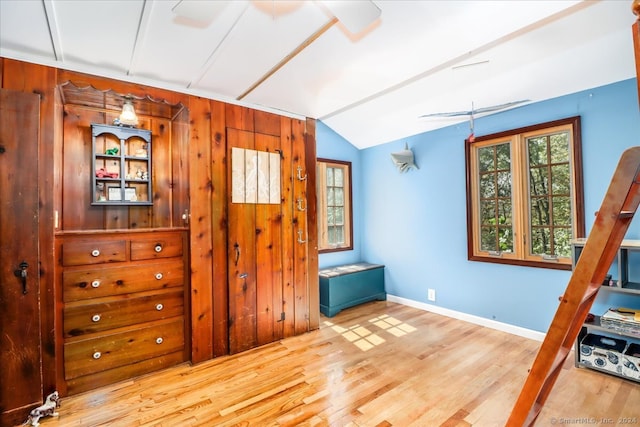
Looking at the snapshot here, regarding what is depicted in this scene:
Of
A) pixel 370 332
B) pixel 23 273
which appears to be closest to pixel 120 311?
pixel 23 273

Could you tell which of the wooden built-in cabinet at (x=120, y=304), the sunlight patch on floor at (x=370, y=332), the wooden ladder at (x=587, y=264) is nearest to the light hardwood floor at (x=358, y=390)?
the sunlight patch on floor at (x=370, y=332)

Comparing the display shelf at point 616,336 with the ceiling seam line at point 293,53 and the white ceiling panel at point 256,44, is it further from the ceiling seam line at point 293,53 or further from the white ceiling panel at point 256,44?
the white ceiling panel at point 256,44

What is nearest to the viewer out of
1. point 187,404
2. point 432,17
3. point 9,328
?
point 432,17

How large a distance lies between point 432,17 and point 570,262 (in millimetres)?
Result: 2509

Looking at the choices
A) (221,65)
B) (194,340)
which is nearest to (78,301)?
(194,340)

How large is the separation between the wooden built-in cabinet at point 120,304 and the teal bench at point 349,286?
1.72 metres

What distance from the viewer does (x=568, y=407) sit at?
198cm

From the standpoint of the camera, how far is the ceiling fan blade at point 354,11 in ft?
4.63

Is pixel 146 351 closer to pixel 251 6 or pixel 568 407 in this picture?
pixel 251 6

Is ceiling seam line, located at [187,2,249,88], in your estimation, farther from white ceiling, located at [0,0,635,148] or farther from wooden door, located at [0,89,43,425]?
wooden door, located at [0,89,43,425]

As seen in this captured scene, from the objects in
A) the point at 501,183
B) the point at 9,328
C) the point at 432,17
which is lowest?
the point at 9,328

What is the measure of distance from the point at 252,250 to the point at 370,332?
1534 mm

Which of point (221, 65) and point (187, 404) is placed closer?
point (187, 404)

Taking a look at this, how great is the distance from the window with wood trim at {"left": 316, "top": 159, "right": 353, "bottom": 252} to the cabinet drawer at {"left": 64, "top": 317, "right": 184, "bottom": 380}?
7.10 ft
